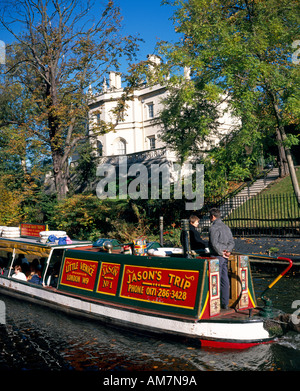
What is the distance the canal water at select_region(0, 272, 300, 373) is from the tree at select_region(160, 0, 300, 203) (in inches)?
397

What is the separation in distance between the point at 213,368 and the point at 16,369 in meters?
3.62

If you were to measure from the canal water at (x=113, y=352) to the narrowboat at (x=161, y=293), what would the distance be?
26 centimetres

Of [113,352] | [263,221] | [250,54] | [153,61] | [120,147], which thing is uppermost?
[153,61]

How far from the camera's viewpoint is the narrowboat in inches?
282

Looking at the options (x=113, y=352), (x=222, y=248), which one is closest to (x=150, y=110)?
(x=222, y=248)

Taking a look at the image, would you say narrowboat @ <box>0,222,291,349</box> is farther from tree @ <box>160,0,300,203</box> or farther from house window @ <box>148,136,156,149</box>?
house window @ <box>148,136,156,149</box>

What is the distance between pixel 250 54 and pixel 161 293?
12.6 meters

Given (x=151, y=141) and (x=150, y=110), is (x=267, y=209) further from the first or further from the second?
(x=150, y=110)

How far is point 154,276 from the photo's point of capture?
8.12 meters

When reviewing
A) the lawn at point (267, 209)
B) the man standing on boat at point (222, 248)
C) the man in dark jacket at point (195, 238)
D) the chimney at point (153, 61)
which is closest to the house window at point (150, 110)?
the chimney at point (153, 61)

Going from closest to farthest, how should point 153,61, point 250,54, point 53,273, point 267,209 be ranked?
1. point 53,273
2. point 250,54
3. point 267,209
4. point 153,61

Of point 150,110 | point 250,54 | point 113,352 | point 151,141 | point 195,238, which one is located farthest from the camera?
point 151,141

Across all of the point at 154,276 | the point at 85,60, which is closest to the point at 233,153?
the point at 154,276

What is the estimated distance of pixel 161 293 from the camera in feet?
26.1
